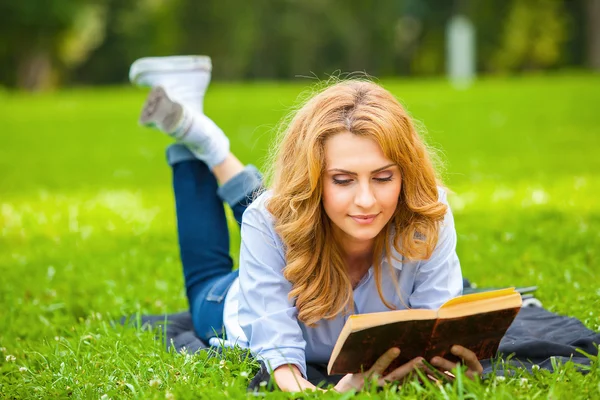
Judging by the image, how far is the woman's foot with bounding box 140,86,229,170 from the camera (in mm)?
4113

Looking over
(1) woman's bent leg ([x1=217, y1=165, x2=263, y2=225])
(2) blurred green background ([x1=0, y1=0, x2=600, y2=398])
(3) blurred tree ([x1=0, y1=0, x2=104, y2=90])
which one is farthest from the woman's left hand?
(3) blurred tree ([x1=0, y1=0, x2=104, y2=90])

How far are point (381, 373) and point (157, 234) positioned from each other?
3887 mm

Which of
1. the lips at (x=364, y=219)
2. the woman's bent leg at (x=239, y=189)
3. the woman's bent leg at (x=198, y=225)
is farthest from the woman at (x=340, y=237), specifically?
the woman's bent leg at (x=239, y=189)

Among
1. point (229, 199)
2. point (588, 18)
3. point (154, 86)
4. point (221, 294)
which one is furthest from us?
point (588, 18)

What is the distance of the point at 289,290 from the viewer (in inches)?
122

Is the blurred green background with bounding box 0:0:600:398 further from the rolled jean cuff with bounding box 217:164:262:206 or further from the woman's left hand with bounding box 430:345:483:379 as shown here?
the rolled jean cuff with bounding box 217:164:262:206

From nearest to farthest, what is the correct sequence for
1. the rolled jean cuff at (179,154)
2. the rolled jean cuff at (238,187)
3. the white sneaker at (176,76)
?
the rolled jean cuff at (238,187) → the rolled jean cuff at (179,154) → the white sneaker at (176,76)

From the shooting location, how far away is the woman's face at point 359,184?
284cm

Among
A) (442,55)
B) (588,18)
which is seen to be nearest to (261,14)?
(442,55)

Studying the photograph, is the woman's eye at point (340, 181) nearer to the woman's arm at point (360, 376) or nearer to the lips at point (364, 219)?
the lips at point (364, 219)

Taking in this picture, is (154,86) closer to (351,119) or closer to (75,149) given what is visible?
(351,119)

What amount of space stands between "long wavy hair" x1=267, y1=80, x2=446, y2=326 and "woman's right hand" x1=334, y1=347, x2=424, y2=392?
309 millimetres

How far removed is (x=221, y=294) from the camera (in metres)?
3.78

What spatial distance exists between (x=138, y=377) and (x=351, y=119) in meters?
1.27
